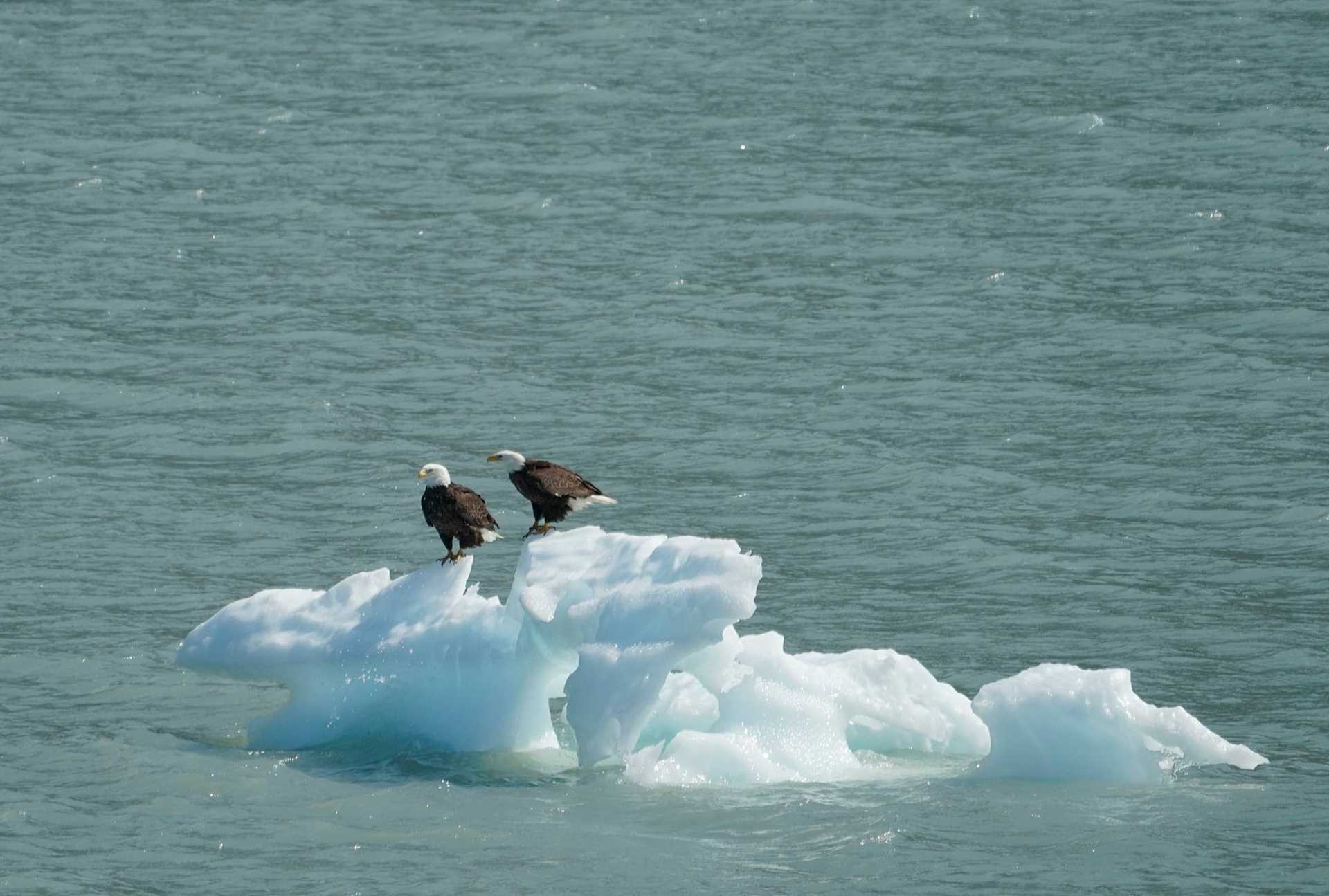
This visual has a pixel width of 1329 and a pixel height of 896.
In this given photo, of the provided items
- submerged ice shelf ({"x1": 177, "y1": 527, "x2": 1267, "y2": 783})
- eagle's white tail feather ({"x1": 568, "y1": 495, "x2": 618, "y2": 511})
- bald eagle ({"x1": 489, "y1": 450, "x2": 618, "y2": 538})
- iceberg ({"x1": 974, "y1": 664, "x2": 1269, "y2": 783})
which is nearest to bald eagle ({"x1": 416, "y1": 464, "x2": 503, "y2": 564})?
submerged ice shelf ({"x1": 177, "y1": 527, "x2": 1267, "y2": 783})

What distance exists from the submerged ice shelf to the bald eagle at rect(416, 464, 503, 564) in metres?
0.25

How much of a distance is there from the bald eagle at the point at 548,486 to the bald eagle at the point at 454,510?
366 mm

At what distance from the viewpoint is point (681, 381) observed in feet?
85.5

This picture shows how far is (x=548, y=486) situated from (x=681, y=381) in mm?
10437

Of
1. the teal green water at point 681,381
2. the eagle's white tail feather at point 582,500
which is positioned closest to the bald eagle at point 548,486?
the eagle's white tail feather at point 582,500

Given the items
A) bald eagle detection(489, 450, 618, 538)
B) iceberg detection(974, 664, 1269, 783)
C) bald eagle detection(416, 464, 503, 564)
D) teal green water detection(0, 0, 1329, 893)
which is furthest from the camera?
bald eagle detection(489, 450, 618, 538)

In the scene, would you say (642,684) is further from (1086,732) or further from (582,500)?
(1086,732)

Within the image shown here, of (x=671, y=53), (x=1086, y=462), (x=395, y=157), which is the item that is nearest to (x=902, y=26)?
(x=671, y=53)

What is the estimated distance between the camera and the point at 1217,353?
85.3 ft

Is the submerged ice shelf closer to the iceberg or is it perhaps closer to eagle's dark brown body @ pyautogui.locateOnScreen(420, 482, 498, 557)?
the iceberg

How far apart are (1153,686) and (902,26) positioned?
2545cm

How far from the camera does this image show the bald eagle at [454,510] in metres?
15.3

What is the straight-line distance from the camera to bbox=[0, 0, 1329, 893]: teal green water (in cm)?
1424

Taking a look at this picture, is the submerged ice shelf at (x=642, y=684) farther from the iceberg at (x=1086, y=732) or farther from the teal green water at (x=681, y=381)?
the teal green water at (x=681, y=381)
